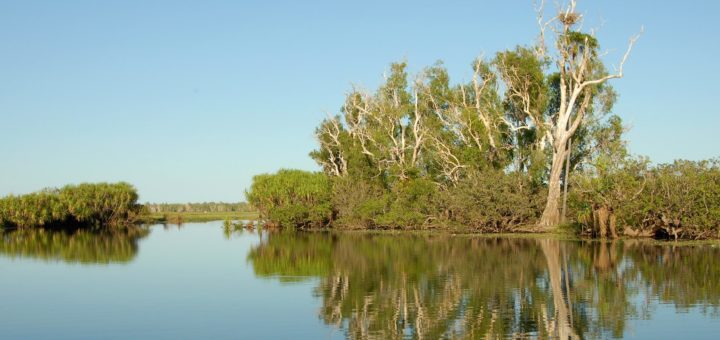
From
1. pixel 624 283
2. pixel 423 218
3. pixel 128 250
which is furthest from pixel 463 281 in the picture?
pixel 423 218

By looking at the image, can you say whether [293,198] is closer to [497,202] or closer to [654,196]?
[497,202]

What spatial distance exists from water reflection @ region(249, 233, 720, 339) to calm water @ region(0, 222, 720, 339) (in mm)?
48

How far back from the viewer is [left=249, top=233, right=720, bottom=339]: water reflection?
569 inches

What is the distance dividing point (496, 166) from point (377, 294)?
114 ft

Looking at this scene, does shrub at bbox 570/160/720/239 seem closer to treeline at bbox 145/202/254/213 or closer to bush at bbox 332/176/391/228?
bush at bbox 332/176/391/228

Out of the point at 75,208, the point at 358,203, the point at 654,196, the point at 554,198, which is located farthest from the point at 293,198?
the point at 654,196

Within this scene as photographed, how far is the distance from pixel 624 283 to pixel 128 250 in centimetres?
2621

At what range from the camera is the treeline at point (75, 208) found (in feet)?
218

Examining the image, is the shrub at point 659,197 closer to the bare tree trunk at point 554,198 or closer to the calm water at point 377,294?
the calm water at point 377,294

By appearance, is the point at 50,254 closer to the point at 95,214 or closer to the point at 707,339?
the point at 707,339

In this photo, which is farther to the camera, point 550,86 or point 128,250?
point 550,86

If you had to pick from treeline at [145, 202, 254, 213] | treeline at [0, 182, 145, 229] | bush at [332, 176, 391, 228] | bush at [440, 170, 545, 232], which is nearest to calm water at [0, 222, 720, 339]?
bush at [440, 170, 545, 232]

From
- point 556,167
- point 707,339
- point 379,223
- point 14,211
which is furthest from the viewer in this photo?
point 14,211

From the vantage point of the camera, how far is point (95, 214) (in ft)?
235
